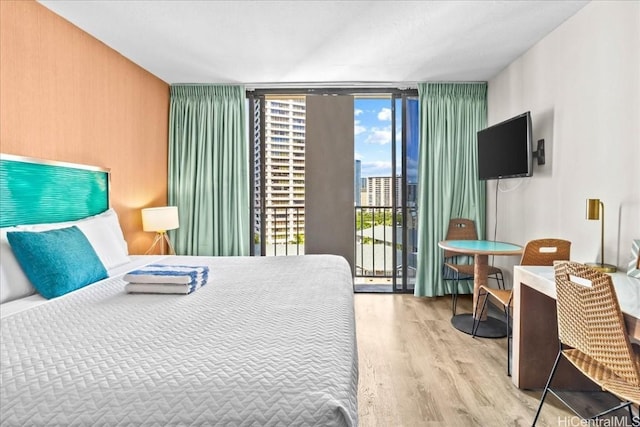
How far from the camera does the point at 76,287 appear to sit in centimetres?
208

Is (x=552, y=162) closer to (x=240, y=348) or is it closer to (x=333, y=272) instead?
(x=333, y=272)

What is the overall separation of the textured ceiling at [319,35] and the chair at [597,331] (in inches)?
78.5

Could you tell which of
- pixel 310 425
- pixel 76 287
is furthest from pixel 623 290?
pixel 76 287

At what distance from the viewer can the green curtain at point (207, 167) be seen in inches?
171

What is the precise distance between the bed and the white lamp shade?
1590 millimetres

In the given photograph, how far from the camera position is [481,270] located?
3.40m

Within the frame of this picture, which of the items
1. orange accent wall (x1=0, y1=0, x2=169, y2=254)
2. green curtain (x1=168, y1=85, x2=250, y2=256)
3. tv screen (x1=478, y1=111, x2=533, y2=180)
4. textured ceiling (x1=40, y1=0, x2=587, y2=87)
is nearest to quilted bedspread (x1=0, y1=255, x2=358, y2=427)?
orange accent wall (x1=0, y1=0, x2=169, y2=254)

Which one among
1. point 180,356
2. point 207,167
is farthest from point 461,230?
point 180,356

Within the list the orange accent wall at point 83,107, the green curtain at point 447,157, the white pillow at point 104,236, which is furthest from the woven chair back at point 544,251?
the orange accent wall at point 83,107

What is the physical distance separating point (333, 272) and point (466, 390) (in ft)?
3.51

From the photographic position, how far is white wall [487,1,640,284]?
7.27 ft

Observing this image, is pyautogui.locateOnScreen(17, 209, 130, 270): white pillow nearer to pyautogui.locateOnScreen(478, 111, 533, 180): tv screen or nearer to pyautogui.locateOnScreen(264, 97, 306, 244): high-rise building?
pyautogui.locateOnScreen(264, 97, 306, 244): high-rise building

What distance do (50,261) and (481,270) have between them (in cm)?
323

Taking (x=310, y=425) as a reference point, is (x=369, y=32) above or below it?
above
